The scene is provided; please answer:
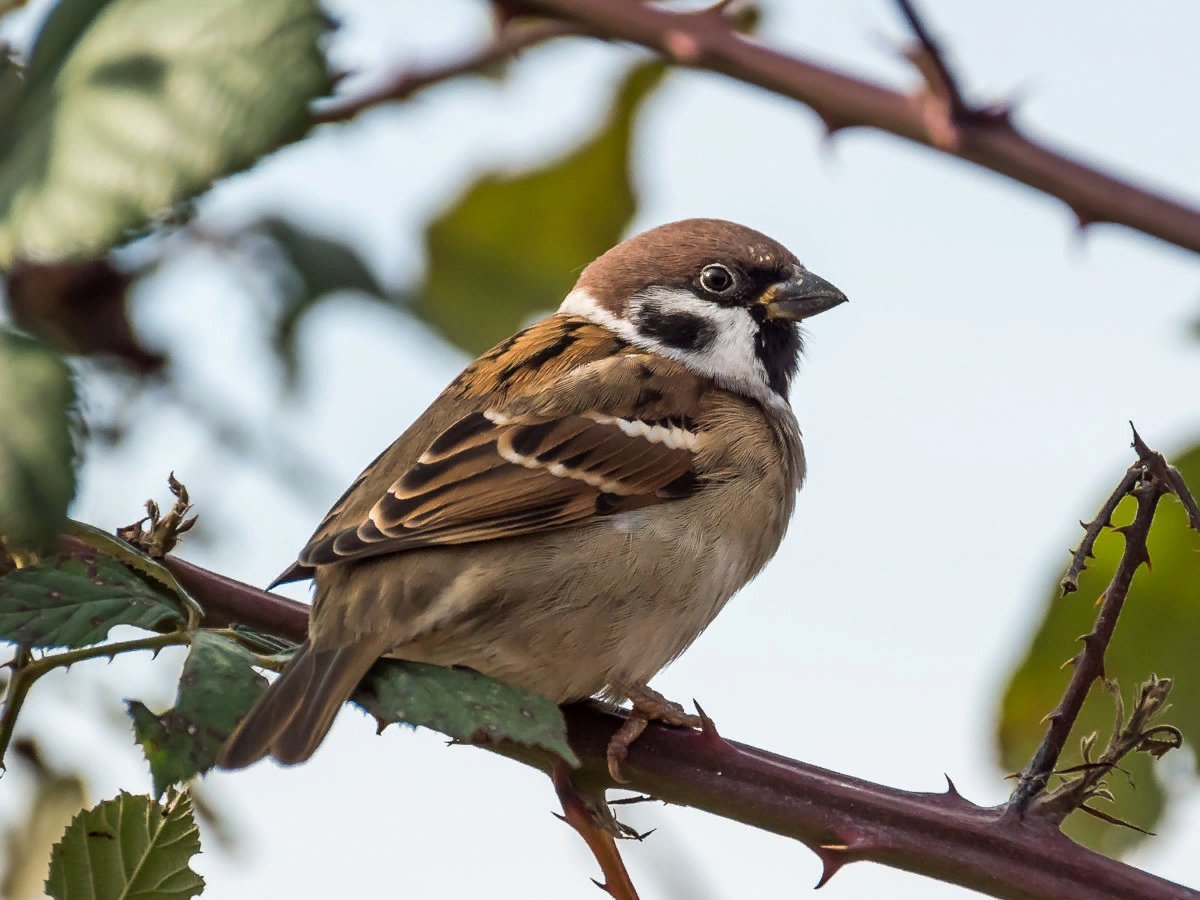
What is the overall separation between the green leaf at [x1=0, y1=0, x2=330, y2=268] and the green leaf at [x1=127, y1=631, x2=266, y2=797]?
0.72 meters

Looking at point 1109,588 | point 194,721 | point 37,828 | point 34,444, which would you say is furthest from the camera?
point 37,828

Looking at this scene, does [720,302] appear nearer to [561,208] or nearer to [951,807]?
[561,208]

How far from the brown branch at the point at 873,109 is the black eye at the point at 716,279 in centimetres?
280

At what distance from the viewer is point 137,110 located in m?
0.99

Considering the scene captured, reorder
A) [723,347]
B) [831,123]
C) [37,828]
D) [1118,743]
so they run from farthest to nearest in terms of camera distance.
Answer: [723,347], [37,828], [1118,743], [831,123]

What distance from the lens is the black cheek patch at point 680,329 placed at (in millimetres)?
3959

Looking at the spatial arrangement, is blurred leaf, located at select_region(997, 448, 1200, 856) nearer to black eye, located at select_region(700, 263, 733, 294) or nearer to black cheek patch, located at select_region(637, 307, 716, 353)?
black cheek patch, located at select_region(637, 307, 716, 353)

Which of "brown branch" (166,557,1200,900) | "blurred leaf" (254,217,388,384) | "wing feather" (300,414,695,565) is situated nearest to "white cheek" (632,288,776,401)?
"wing feather" (300,414,695,565)

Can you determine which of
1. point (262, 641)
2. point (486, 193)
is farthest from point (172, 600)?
point (486, 193)

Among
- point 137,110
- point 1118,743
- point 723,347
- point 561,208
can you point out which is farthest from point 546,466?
point 137,110

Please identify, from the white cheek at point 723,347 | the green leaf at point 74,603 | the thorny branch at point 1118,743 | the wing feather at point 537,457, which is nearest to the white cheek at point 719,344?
the white cheek at point 723,347

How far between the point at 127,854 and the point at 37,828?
0.85m

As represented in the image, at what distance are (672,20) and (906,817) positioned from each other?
1104 millimetres

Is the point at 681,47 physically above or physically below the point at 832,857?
above
